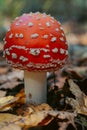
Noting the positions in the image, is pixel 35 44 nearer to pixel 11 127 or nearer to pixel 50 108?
pixel 50 108

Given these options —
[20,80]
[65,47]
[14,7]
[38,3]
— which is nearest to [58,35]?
[65,47]

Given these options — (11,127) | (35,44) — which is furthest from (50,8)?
(11,127)

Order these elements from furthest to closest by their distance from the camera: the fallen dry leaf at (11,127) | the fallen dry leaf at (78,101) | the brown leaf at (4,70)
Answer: the brown leaf at (4,70), the fallen dry leaf at (78,101), the fallen dry leaf at (11,127)

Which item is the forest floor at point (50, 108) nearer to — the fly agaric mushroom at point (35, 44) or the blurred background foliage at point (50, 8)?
the fly agaric mushroom at point (35, 44)

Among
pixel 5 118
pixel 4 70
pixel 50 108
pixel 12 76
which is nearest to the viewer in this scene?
pixel 5 118

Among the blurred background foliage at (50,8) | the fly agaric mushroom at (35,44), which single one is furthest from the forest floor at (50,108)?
the blurred background foliage at (50,8)

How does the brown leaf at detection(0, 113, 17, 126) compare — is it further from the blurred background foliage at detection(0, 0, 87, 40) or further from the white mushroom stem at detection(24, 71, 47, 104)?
the blurred background foliage at detection(0, 0, 87, 40)

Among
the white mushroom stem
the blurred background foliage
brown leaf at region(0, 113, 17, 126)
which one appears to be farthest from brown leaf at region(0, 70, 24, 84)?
the blurred background foliage
